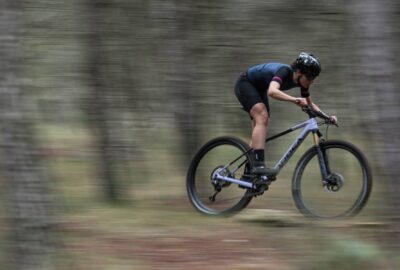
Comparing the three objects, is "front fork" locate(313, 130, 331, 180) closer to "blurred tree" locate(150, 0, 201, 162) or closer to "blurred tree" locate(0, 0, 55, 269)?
"blurred tree" locate(150, 0, 201, 162)

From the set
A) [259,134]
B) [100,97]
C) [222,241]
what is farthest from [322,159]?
[100,97]

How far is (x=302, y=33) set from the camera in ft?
27.6

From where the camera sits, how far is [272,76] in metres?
7.04

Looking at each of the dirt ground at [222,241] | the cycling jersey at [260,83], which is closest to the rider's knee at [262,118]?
the cycling jersey at [260,83]

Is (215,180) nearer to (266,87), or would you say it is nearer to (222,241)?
(266,87)

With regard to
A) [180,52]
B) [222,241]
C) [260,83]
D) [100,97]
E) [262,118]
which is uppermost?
[180,52]

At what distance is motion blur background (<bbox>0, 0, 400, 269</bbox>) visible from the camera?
4762 millimetres

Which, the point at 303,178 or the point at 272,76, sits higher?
the point at 272,76

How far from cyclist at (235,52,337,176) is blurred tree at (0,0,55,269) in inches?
118

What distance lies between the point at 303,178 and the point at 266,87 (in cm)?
121

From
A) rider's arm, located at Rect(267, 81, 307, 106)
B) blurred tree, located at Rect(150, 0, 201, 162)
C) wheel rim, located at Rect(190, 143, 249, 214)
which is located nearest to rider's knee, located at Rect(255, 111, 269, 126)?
rider's arm, located at Rect(267, 81, 307, 106)

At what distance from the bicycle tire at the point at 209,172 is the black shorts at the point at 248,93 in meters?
0.50

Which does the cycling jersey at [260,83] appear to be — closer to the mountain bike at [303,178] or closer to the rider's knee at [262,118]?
the rider's knee at [262,118]

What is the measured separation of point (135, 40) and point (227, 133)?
2.36 meters
